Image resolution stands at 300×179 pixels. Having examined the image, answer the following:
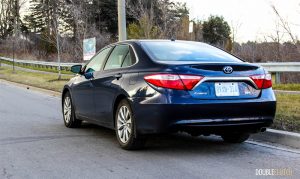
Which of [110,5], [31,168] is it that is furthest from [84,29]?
[110,5]

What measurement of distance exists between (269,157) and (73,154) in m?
2.51

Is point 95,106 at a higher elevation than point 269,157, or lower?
higher

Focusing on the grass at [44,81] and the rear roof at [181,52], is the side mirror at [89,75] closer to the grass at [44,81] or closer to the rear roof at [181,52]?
the rear roof at [181,52]

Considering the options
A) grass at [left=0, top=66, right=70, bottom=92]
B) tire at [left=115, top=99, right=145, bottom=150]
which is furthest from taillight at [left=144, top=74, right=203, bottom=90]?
grass at [left=0, top=66, right=70, bottom=92]

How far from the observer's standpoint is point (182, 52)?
6523 millimetres

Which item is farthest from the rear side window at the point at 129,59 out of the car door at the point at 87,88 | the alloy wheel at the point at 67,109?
the alloy wheel at the point at 67,109

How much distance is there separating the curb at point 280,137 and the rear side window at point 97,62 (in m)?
2.64

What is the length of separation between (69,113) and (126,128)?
2.59 meters

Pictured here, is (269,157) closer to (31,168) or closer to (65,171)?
(65,171)

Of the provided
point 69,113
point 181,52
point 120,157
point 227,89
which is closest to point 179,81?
point 227,89

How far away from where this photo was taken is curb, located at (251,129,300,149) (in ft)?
21.5

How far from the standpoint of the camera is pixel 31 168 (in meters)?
5.42

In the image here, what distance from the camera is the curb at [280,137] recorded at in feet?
21.5

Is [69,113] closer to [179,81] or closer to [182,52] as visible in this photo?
[182,52]
